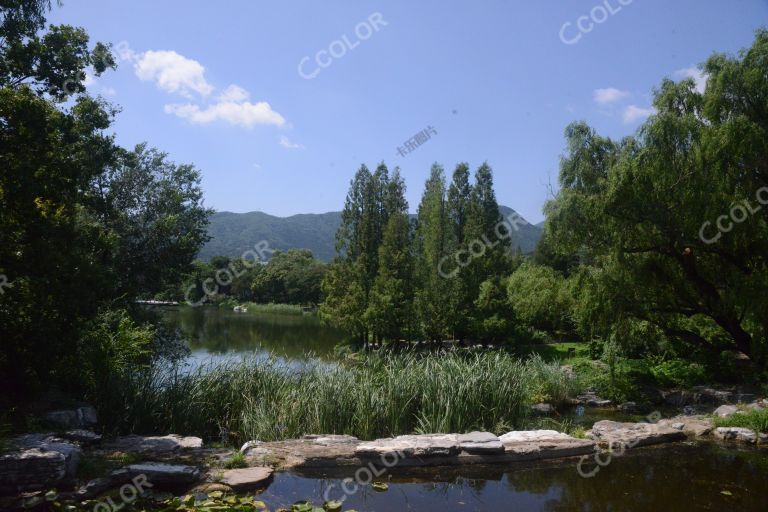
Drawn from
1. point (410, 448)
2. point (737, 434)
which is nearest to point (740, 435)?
point (737, 434)

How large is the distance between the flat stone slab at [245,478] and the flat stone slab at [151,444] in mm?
968

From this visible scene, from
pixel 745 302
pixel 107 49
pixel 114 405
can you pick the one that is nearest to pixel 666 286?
pixel 745 302

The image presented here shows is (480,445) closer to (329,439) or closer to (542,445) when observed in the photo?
(542,445)

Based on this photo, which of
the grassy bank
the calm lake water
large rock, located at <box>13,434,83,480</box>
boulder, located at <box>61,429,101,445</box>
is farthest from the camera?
the calm lake water

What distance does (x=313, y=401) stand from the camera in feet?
24.2

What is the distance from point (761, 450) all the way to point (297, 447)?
637cm

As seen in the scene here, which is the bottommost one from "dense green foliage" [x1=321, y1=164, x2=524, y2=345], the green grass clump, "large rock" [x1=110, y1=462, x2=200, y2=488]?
the green grass clump

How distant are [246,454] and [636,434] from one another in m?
5.44

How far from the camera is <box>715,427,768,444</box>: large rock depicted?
751 centimetres

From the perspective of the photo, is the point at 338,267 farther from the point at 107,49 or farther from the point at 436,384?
the point at 436,384

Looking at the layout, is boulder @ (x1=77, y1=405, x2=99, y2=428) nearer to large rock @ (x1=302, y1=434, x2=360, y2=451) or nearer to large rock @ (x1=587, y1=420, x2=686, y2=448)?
large rock @ (x1=302, y1=434, x2=360, y2=451)

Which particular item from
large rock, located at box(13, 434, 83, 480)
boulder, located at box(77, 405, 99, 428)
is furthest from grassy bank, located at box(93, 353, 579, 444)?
large rock, located at box(13, 434, 83, 480)

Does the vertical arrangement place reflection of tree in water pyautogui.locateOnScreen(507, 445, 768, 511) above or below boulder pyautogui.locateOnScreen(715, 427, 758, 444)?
above

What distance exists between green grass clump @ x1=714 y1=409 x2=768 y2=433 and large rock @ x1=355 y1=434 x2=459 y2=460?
4.67 meters
